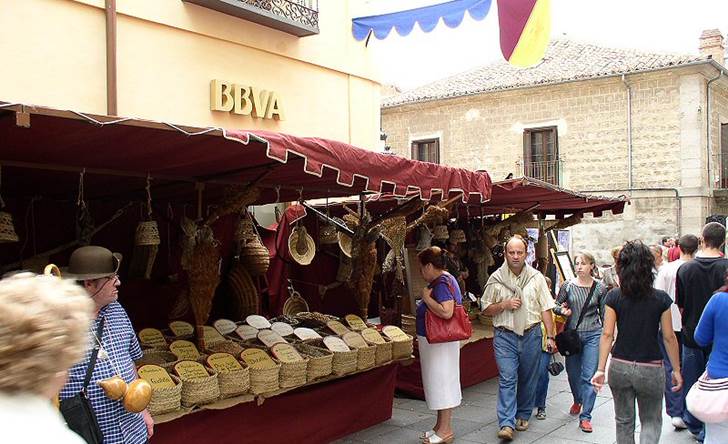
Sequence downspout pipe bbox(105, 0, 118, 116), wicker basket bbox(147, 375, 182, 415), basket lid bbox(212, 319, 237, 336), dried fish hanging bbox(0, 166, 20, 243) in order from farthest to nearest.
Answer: downspout pipe bbox(105, 0, 118, 116) < basket lid bbox(212, 319, 237, 336) < dried fish hanging bbox(0, 166, 20, 243) < wicker basket bbox(147, 375, 182, 415)

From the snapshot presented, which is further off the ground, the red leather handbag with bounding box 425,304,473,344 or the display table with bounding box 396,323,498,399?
the red leather handbag with bounding box 425,304,473,344

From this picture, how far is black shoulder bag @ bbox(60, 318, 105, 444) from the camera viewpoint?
2.89 m

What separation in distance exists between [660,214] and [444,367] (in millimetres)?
16276

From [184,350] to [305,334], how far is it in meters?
1.14

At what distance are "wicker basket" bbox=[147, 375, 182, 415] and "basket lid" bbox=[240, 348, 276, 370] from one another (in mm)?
654

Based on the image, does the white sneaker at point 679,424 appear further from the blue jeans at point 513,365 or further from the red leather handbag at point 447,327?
the red leather handbag at point 447,327

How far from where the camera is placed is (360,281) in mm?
6488

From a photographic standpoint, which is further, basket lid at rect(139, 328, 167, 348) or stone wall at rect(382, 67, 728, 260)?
stone wall at rect(382, 67, 728, 260)

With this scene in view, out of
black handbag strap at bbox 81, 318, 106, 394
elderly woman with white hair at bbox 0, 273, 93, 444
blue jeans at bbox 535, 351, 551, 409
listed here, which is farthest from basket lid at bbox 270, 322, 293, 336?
elderly woman with white hair at bbox 0, 273, 93, 444

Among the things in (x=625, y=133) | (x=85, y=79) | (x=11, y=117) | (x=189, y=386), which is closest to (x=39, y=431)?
(x=11, y=117)

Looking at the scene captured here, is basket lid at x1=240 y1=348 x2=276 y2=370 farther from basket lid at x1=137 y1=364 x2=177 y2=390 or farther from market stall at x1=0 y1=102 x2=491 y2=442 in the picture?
basket lid at x1=137 y1=364 x2=177 y2=390

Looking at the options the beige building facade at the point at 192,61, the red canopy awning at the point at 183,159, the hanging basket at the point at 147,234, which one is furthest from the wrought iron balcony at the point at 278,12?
the hanging basket at the point at 147,234

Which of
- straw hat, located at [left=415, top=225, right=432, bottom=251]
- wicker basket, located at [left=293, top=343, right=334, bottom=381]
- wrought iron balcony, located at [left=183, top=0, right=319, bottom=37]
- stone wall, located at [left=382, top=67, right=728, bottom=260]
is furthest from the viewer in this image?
stone wall, located at [left=382, top=67, right=728, bottom=260]

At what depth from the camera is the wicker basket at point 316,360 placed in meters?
5.06
